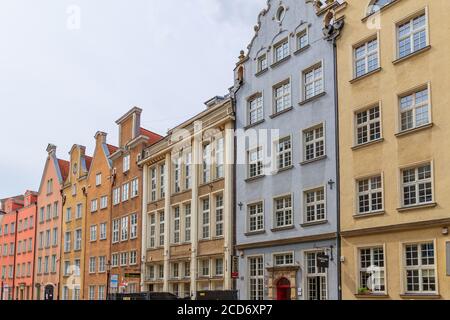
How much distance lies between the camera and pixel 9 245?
50.8 m

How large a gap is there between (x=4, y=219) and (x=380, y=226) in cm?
3437

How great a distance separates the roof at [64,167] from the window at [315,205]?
30181 millimetres

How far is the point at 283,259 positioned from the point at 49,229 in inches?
1132

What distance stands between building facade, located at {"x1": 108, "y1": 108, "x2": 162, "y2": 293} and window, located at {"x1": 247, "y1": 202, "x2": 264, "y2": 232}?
12.4m

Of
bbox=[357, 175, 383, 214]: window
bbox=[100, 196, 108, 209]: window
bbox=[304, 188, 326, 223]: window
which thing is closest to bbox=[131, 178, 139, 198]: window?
bbox=[100, 196, 108, 209]: window

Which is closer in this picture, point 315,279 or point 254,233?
point 315,279

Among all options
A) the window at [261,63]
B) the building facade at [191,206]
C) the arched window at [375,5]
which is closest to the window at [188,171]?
the building facade at [191,206]

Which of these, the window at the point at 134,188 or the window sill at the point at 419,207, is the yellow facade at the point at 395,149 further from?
the window at the point at 134,188

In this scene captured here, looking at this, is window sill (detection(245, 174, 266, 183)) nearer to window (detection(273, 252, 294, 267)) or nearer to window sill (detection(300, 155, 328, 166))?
window sill (detection(300, 155, 328, 166))

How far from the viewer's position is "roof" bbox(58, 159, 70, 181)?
52.0 meters

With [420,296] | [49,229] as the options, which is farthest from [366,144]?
[49,229]

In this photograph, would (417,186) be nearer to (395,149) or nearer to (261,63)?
(395,149)

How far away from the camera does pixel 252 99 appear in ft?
104
